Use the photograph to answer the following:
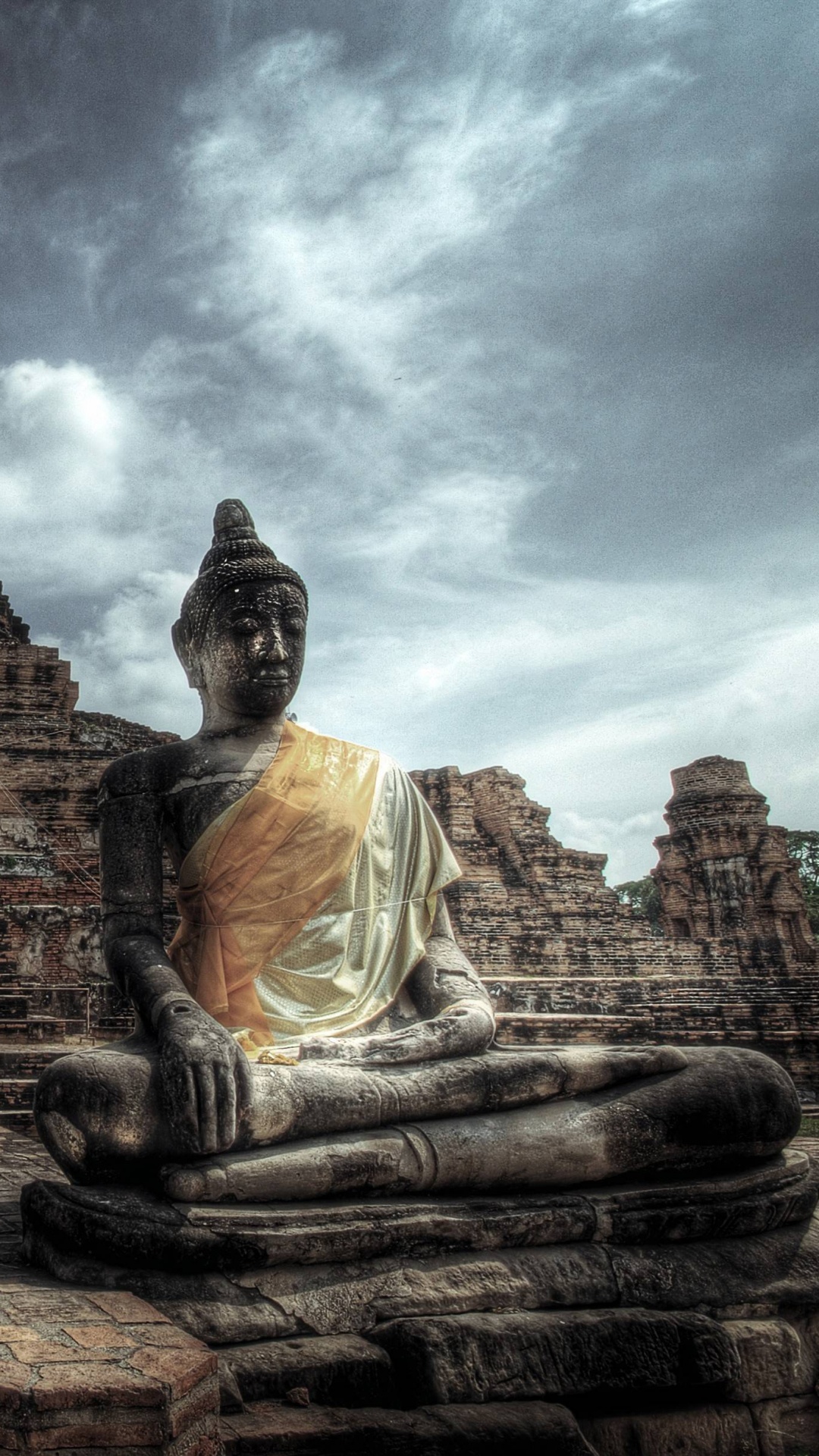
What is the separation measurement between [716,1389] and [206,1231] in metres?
1.17

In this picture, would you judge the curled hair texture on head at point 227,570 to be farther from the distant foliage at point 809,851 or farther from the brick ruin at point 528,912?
the distant foliage at point 809,851

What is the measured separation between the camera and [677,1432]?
92.5 inches

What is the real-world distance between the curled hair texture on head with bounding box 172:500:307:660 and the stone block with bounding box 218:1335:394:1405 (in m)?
2.13

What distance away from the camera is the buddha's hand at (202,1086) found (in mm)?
2469

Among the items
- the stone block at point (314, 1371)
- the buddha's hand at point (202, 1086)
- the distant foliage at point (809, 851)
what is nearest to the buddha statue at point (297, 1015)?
the buddha's hand at point (202, 1086)

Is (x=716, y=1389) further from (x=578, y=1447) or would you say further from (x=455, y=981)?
(x=455, y=981)

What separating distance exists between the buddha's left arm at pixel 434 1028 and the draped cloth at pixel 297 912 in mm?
75

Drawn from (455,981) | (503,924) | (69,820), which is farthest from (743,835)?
(455,981)

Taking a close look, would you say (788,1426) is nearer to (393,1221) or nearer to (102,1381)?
(393,1221)

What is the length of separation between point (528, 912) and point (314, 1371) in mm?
19071

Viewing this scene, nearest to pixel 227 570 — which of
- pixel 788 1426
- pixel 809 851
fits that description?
pixel 788 1426

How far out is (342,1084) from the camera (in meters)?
2.67

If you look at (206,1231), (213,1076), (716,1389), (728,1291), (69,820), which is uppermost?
(69,820)

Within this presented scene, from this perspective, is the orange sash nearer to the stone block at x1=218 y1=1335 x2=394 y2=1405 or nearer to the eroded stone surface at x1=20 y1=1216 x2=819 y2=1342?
the eroded stone surface at x1=20 y1=1216 x2=819 y2=1342
